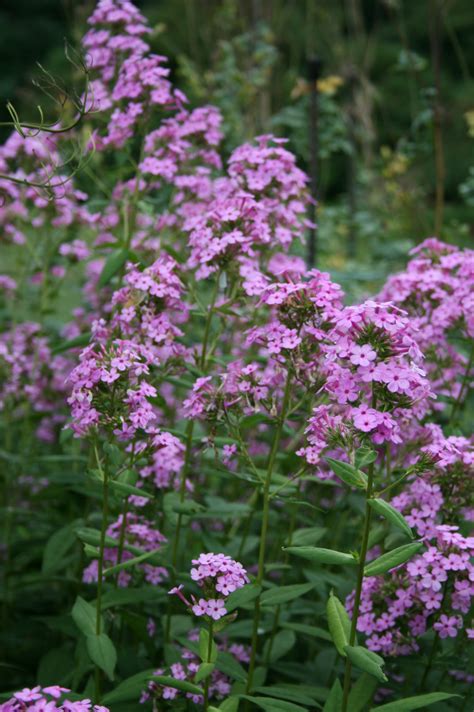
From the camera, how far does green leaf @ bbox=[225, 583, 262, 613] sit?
7.30 feet

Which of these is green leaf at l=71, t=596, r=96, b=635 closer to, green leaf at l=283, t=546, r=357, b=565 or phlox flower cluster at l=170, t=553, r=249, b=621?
phlox flower cluster at l=170, t=553, r=249, b=621

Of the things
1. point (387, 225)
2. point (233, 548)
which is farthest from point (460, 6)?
point (233, 548)

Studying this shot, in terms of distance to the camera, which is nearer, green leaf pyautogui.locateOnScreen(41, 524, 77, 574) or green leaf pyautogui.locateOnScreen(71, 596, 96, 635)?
green leaf pyautogui.locateOnScreen(71, 596, 96, 635)

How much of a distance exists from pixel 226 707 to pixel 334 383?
832 mm

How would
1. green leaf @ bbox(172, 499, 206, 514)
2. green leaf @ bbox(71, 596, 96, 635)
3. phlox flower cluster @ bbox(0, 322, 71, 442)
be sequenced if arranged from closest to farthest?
green leaf @ bbox(71, 596, 96, 635) < green leaf @ bbox(172, 499, 206, 514) < phlox flower cluster @ bbox(0, 322, 71, 442)

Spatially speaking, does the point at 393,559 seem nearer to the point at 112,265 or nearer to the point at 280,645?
the point at 280,645

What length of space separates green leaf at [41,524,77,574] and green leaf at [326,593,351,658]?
3.50 ft

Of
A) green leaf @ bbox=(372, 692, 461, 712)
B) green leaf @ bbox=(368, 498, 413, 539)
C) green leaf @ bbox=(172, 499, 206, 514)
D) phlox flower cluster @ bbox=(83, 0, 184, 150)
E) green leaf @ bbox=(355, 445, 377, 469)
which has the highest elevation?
phlox flower cluster @ bbox=(83, 0, 184, 150)

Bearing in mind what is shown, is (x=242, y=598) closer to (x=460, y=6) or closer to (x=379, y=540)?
(x=379, y=540)

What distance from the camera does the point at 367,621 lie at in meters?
2.46

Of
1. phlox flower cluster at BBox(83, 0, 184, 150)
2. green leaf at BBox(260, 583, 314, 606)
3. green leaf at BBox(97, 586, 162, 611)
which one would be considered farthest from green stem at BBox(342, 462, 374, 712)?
phlox flower cluster at BBox(83, 0, 184, 150)

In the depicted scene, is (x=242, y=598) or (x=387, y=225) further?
(x=387, y=225)

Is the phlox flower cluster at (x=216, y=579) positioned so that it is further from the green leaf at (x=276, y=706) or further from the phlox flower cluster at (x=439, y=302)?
the phlox flower cluster at (x=439, y=302)

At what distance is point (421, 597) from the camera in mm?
2434
